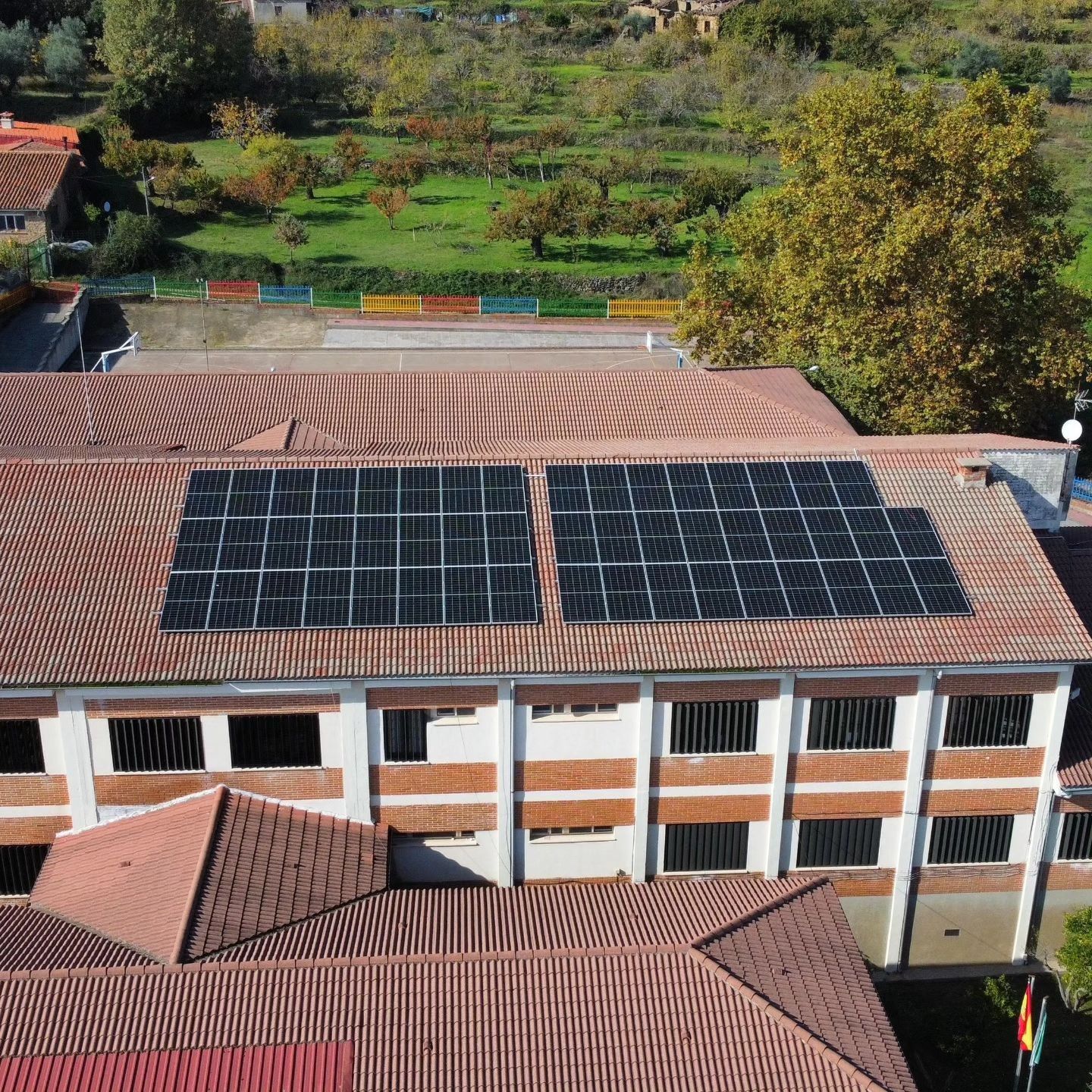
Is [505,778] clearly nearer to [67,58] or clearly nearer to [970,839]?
[970,839]

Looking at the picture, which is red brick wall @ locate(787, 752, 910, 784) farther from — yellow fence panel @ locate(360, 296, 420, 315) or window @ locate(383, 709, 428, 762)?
yellow fence panel @ locate(360, 296, 420, 315)

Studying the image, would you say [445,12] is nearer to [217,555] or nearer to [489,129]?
[489,129]

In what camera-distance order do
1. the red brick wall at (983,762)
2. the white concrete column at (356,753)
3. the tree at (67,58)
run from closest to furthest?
1. the white concrete column at (356,753)
2. the red brick wall at (983,762)
3. the tree at (67,58)

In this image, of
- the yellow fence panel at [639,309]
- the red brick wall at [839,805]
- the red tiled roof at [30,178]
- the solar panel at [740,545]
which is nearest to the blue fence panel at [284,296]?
the red tiled roof at [30,178]

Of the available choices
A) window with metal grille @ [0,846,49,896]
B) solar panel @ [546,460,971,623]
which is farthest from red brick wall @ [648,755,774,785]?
window with metal grille @ [0,846,49,896]

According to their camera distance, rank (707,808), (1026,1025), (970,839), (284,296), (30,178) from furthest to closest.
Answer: (30,178) → (284,296) → (970,839) → (707,808) → (1026,1025)

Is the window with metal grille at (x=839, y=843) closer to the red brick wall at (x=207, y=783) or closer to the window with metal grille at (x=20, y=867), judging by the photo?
the red brick wall at (x=207, y=783)

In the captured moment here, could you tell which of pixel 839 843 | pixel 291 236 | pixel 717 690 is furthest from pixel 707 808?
pixel 291 236
